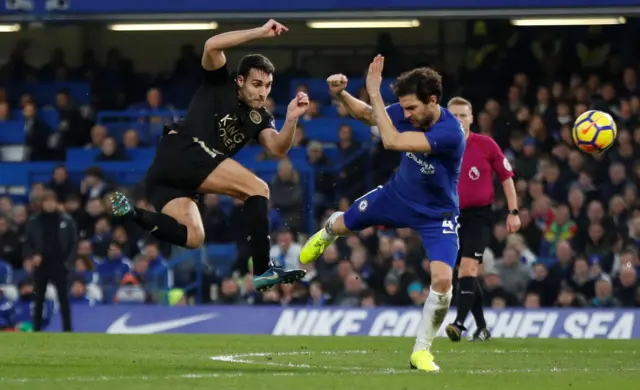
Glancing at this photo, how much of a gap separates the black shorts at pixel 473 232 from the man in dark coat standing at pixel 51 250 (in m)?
6.28

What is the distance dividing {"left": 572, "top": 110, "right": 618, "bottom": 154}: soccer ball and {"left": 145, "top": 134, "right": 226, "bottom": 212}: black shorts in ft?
13.4

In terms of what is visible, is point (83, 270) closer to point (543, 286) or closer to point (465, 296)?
point (543, 286)

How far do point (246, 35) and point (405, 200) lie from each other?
168cm

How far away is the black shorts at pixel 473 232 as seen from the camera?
13.2m

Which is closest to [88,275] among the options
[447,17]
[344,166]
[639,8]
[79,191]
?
[79,191]

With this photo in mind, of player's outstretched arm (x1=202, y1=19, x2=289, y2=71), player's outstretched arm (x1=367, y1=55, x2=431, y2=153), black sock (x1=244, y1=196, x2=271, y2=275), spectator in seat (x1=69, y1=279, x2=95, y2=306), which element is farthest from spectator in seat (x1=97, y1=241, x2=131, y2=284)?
player's outstretched arm (x1=367, y1=55, x2=431, y2=153)

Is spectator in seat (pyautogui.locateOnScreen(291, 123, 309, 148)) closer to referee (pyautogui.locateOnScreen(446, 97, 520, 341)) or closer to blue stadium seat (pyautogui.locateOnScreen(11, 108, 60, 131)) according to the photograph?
blue stadium seat (pyautogui.locateOnScreen(11, 108, 60, 131))

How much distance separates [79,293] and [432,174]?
959 cm

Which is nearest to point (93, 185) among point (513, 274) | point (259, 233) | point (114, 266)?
point (114, 266)

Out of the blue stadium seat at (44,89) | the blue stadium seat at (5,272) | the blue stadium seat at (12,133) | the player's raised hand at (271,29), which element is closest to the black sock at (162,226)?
the player's raised hand at (271,29)

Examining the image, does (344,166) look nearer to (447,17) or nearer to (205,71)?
(447,17)

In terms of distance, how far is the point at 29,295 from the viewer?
18.8 meters

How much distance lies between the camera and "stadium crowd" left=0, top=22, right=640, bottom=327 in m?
18.0

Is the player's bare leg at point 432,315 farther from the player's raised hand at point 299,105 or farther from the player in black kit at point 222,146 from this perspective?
the player's raised hand at point 299,105
